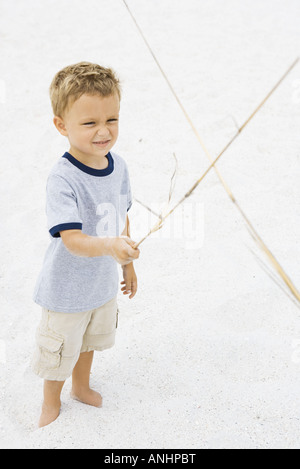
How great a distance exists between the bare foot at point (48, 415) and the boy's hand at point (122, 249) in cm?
57

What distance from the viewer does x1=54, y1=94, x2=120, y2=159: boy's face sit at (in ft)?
3.02

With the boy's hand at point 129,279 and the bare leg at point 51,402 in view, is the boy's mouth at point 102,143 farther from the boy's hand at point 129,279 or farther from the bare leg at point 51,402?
the bare leg at point 51,402

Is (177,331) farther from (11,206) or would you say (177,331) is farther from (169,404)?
(11,206)

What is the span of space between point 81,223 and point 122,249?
10 cm

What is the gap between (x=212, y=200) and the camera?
2088 millimetres

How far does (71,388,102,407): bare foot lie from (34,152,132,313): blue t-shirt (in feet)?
1.13

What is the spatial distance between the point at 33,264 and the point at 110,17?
8.80 ft

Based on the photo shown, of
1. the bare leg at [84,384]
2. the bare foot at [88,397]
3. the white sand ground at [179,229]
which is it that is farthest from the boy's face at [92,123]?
the bare foot at [88,397]

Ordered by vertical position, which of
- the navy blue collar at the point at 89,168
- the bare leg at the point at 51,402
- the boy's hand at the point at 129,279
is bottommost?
the bare leg at the point at 51,402

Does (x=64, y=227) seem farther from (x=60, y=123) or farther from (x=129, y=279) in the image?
(x=129, y=279)

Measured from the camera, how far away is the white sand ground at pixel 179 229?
4.11ft

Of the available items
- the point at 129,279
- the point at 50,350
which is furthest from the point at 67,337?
the point at 129,279

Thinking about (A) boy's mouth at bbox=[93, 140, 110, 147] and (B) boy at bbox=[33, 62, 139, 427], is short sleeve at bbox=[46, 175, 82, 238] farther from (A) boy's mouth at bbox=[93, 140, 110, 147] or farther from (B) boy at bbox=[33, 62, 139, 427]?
(A) boy's mouth at bbox=[93, 140, 110, 147]

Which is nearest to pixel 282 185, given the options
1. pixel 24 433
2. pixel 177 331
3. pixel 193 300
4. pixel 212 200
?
pixel 212 200
